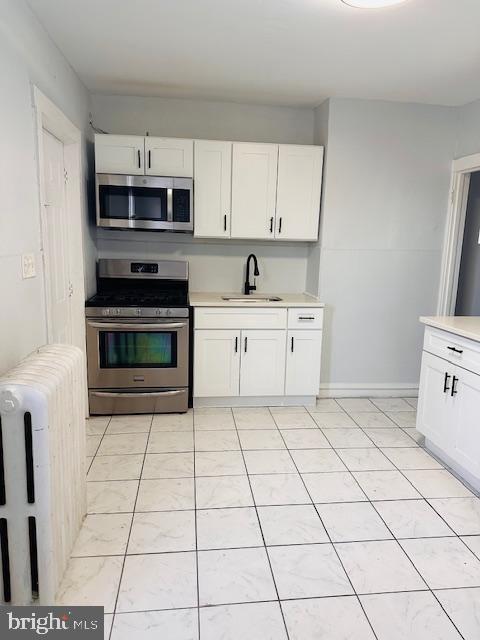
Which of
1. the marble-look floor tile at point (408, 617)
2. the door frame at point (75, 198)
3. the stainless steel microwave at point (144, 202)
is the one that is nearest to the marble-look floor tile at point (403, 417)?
the marble-look floor tile at point (408, 617)

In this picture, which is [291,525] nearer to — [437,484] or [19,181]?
[437,484]

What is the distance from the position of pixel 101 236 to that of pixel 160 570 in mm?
2757

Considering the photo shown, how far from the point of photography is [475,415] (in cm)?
240

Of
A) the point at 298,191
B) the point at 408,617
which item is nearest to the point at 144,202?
the point at 298,191

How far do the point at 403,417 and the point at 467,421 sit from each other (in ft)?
3.47

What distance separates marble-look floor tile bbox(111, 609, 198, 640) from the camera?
1501 mm

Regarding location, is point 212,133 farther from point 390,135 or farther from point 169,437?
point 169,437

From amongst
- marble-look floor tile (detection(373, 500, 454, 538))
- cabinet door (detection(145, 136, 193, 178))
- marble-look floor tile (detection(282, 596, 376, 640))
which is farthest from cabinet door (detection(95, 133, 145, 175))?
marble-look floor tile (detection(282, 596, 376, 640))

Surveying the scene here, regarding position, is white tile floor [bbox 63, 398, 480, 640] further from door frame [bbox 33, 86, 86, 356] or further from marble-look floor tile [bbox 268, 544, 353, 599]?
door frame [bbox 33, 86, 86, 356]

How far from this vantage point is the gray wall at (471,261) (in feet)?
14.3

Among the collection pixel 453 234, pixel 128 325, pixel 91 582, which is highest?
pixel 453 234

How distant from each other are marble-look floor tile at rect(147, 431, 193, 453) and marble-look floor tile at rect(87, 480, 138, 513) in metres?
0.41

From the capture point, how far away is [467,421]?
2.46m

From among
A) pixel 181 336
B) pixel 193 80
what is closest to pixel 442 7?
pixel 193 80
